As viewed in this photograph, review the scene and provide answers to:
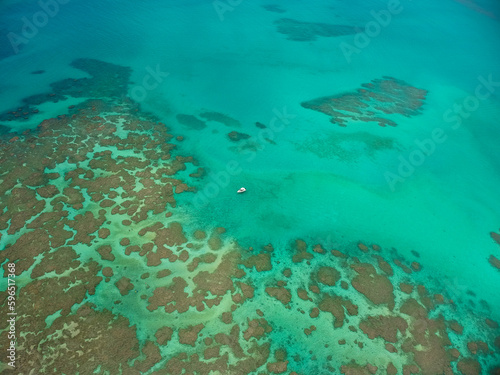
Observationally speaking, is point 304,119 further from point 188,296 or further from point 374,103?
point 188,296

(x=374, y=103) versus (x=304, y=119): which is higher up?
(x=374, y=103)

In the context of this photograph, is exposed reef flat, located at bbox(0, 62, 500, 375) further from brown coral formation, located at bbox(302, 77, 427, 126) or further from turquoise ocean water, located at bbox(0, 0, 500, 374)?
brown coral formation, located at bbox(302, 77, 427, 126)

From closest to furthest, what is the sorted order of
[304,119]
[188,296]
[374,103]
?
[188,296], [304,119], [374,103]

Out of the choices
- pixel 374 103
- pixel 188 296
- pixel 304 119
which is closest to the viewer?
pixel 188 296

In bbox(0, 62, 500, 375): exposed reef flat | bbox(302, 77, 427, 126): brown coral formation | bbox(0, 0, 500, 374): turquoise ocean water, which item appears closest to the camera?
bbox(0, 62, 500, 375): exposed reef flat

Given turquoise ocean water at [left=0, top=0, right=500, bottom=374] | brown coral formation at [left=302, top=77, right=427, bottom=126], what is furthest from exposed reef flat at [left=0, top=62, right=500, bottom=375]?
brown coral formation at [left=302, top=77, right=427, bottom=126]

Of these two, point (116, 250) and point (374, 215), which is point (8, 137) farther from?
point (374, 215)

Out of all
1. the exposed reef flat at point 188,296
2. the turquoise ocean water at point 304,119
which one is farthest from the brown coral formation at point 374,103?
the exposed reef flat at point 188,296

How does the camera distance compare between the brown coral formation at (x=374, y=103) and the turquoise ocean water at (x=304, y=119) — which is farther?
the brown coral formation at (x=374, y=103)

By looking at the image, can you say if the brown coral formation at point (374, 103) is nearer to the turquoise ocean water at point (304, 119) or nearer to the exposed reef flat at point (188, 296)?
the turquoise ocean water at point (304, 119)

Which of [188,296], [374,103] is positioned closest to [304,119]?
[374,103]
